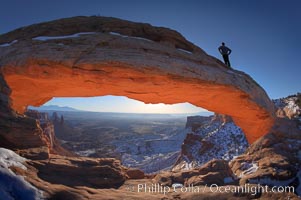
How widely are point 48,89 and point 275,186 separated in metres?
13.4

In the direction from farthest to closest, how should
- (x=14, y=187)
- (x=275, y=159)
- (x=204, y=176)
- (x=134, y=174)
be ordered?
(x=134, y=174), (x=275, y=159), (x=204, y=176), (x=14, y=187)

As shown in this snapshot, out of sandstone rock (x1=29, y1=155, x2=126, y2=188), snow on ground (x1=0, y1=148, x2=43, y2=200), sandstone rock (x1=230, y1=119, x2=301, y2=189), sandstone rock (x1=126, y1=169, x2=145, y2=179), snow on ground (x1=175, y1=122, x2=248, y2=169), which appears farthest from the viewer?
snow on ground (x1=175, y1=122, x2=248, y2=169)

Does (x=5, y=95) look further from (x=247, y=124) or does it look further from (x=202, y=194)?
(x=247, y=124)

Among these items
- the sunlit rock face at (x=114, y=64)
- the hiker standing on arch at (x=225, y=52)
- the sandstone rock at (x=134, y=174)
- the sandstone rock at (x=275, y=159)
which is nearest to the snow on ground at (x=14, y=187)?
the sunlit rock face at (x=114, y=64)

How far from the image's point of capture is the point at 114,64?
36.8ft

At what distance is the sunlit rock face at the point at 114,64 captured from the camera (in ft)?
37.4

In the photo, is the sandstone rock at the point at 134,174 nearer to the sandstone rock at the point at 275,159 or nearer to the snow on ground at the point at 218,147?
the sandstone rock at the point at 275,159

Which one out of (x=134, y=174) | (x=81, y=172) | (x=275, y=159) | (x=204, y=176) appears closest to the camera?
(x=81, y=172)

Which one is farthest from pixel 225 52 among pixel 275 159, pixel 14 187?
pixel 14 187

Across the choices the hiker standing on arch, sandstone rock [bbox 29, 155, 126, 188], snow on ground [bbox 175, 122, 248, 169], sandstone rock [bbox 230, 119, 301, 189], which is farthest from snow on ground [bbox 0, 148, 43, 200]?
snow on ground [bbox 175, 122, 248, 169]

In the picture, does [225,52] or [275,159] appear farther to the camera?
[225,52]

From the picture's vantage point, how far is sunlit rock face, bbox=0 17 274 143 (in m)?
11.4

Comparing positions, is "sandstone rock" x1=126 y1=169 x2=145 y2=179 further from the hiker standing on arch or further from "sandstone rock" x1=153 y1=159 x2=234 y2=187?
the hiker standing on arch

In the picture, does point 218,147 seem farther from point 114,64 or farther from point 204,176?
point 114,64
